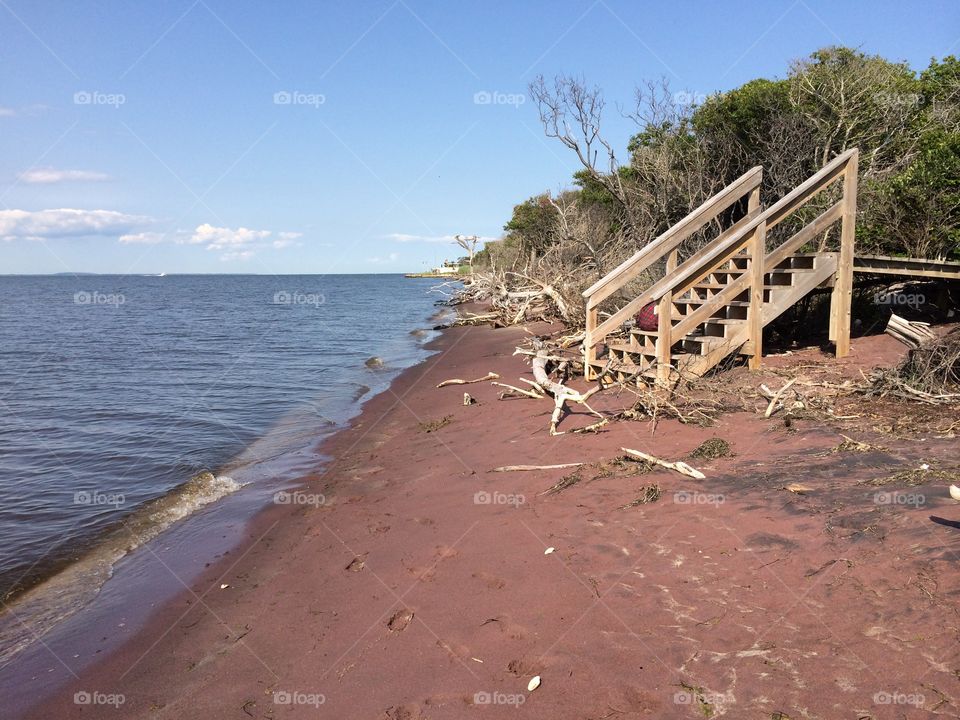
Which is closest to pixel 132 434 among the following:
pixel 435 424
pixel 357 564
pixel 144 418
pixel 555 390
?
pixel 144 418

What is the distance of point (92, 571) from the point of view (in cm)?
666

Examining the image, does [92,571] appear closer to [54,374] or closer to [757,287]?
[757,287]

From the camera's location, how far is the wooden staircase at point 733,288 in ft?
29.3

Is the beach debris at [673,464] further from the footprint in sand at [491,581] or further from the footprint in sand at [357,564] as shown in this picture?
the footprint in sand at [357,564]

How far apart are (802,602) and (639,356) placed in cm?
625

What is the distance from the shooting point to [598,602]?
4254 millimetres

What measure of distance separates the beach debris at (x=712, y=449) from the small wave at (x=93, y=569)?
226 inches

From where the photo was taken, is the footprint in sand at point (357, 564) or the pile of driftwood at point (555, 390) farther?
the pile of driftwood at point (555, 390)

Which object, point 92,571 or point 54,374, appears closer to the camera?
point 92,571

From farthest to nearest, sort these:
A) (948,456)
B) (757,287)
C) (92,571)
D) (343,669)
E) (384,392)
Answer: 1. (384,392)
2. (757,287)
3. (92,571)
4. (948,456)
5. (343,669)

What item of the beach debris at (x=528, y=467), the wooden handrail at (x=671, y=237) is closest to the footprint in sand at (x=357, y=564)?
the beach debris at (x=528, y=467)

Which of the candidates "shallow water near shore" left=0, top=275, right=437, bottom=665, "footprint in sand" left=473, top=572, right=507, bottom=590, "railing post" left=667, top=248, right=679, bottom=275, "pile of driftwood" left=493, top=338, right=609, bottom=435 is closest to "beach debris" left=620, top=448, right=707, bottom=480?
"pile of driftwood" left=493, top=338, right=609, bottom=435

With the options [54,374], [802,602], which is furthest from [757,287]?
[54,374]

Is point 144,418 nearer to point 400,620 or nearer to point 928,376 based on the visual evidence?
point 400,620
